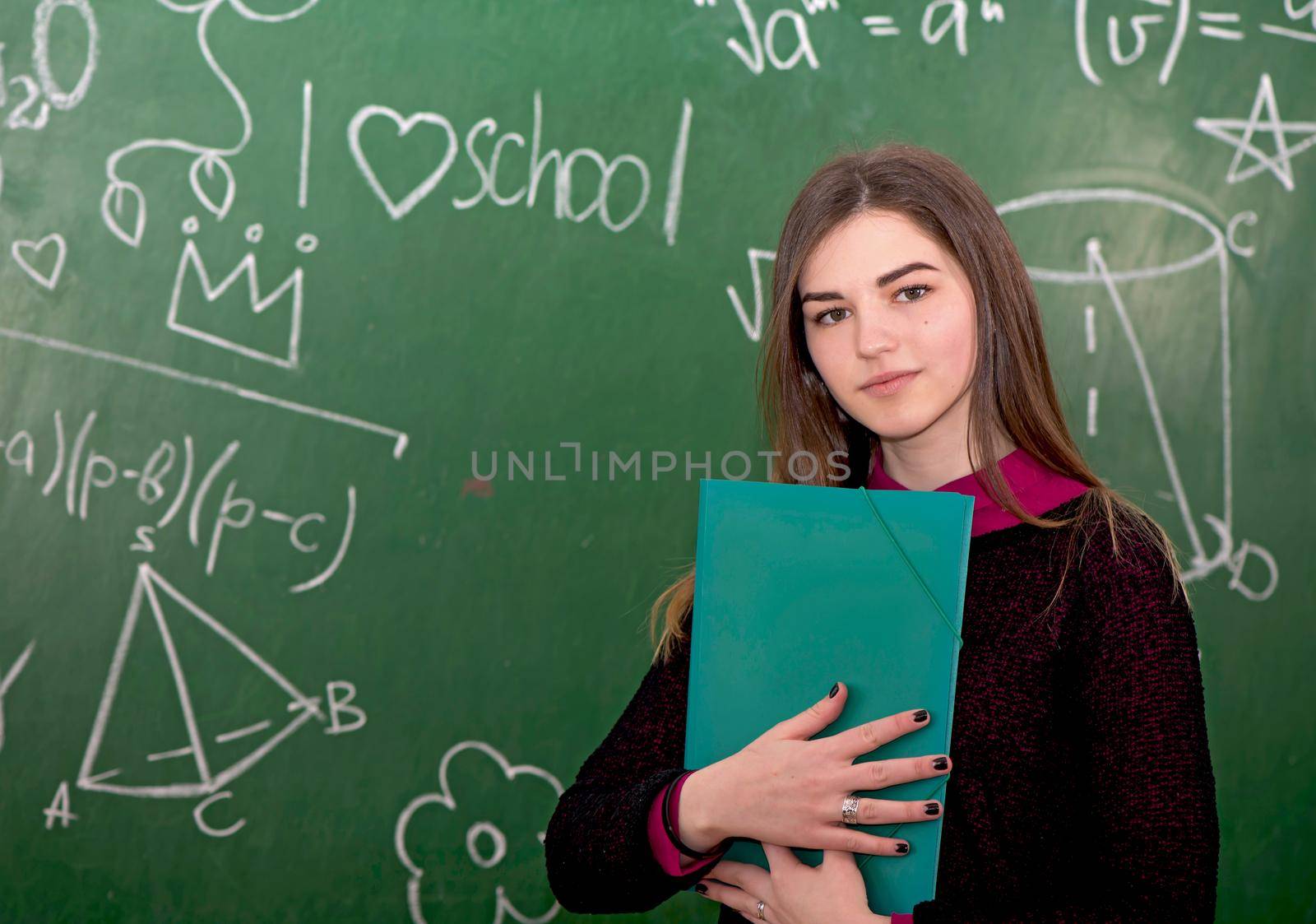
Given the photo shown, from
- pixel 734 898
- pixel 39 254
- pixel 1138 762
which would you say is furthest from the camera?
pixel 39 254

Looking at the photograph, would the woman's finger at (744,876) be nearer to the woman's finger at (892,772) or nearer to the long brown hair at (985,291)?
the woman's finger at (892,772)

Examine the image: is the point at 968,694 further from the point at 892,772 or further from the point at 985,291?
the point at 985,291

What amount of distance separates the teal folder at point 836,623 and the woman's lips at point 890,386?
0.37ft

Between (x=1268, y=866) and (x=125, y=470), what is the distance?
176cm

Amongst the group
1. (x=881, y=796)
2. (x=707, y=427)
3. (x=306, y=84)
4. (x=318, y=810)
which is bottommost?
(x=318, y=810)

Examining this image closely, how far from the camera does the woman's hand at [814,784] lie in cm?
64

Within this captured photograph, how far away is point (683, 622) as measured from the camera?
866 mm

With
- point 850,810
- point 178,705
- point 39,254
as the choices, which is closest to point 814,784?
point 850,810

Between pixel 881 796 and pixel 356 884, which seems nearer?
pixel 881 796

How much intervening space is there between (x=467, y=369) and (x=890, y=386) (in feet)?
2.93

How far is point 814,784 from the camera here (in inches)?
25.8

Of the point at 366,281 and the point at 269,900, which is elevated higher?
the point at 366,281

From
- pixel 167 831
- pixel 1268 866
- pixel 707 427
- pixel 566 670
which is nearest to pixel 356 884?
pixel 167 831

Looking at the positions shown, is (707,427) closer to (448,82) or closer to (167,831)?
(448,82)
